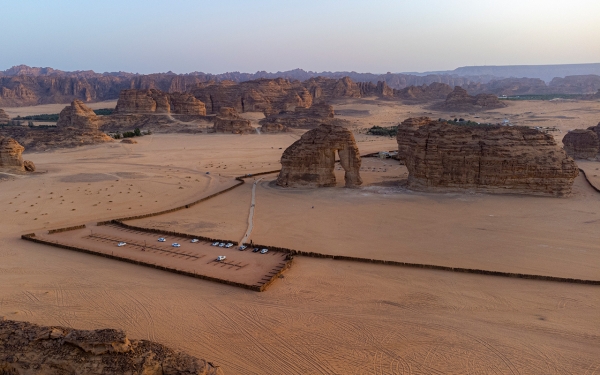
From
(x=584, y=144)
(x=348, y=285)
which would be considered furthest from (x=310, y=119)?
(x=348, y=285)

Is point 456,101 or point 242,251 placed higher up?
point 456,101

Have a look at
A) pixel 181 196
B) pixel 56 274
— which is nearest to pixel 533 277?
pixel 56 274

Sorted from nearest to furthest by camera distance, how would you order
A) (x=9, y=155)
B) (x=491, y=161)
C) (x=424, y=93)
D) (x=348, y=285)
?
(x=348, y=285) < (x=491, y=161) < (x=9, y=155) < (x=424, y=93)

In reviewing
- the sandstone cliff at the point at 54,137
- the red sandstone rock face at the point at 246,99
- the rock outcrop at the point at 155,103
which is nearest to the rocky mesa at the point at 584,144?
the sandstone cliff at the point at 54,137

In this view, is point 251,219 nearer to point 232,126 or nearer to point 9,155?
point 9,155

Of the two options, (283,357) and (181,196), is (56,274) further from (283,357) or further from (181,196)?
(181,196)

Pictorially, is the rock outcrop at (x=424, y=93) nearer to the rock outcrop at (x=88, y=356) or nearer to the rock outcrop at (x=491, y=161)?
the rock outcrop at (x=491, y=161)
